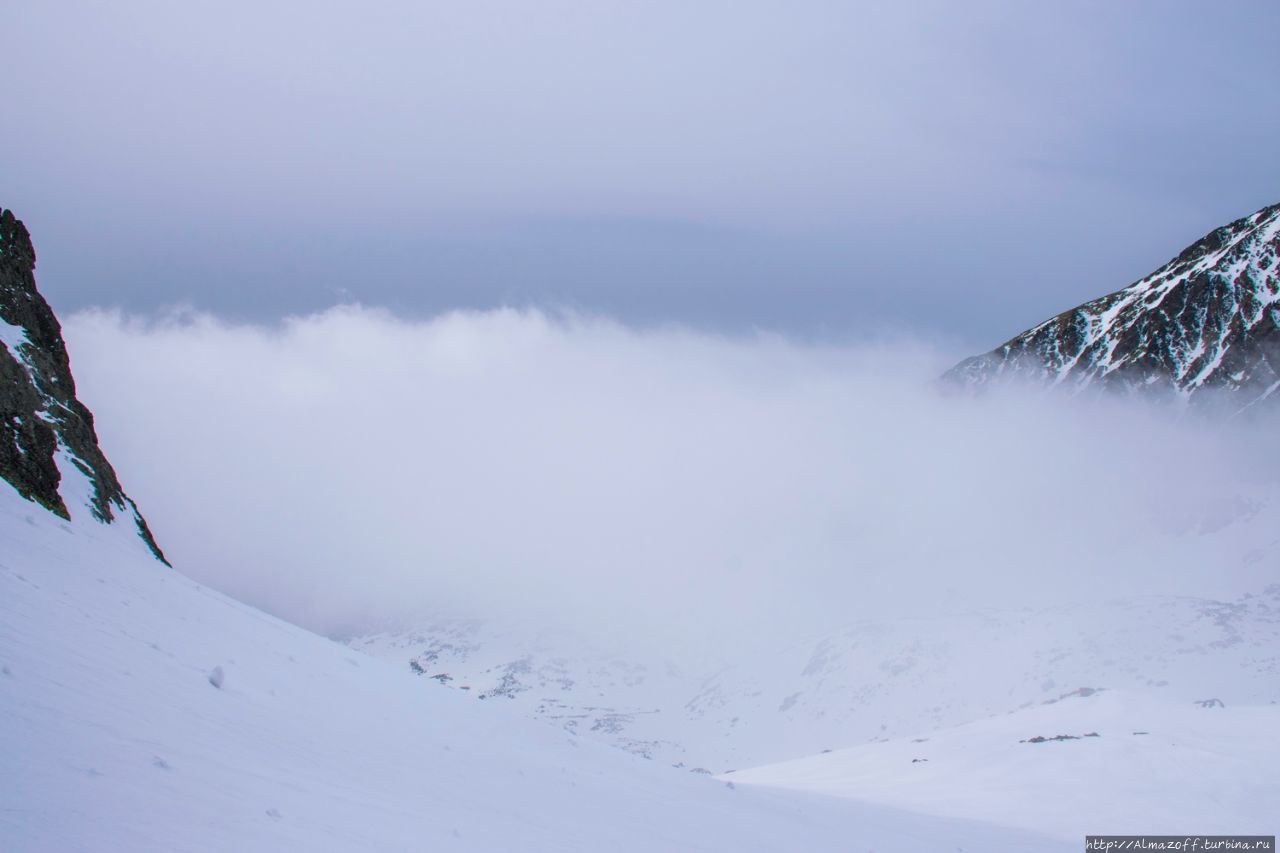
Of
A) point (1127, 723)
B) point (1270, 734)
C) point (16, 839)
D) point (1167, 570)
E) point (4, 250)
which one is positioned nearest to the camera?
point (16, 839)

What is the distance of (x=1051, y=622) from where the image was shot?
142 meters

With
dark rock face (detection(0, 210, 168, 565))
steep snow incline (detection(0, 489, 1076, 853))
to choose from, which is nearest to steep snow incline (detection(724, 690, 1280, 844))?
steep snow incline (detection(0, 489, 1076, 853))

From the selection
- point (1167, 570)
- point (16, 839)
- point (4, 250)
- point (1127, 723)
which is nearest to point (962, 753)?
point (1127, 723)

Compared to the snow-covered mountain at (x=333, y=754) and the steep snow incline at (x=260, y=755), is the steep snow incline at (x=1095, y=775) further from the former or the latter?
the steep snow incline at (x=260, y=755)

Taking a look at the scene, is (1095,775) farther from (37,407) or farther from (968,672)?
(968,672)

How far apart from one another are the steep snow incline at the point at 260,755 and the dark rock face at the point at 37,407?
198 centimetres

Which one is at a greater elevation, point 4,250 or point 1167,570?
point 1167,570

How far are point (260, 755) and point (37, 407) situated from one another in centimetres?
2108

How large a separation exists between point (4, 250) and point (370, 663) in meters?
23.5

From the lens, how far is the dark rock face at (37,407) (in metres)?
20.1

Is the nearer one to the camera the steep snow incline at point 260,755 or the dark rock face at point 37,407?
the steep snow incline at point 260,755

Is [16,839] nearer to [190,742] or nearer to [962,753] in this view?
[190,742]

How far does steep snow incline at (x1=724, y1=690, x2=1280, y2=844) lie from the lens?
23516 millimetres

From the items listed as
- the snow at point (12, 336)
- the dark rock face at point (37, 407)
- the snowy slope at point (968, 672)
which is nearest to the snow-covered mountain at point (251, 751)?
the dark rock face at point (37, 407)
